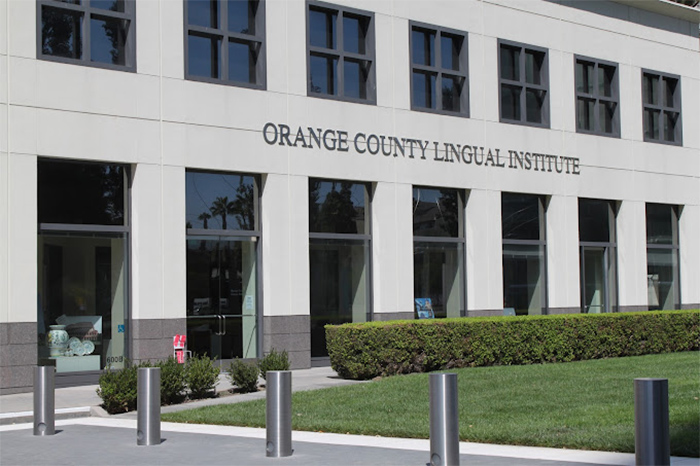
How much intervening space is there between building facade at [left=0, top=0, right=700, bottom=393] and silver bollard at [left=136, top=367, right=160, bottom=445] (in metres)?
7.02

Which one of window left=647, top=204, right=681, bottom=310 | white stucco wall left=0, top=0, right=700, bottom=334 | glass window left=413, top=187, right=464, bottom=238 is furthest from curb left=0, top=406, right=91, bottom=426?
window left=647, top=204, right=681, bottom=310

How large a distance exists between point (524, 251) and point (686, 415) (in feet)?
46.6

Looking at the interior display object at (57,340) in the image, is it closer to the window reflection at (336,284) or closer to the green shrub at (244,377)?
the green shrub at (244,377)

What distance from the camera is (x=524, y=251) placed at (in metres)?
25.7

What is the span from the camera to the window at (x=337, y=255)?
71.2ft

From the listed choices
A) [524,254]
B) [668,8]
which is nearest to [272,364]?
[524,254]

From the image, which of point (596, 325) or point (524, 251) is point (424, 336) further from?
point (524, 251)

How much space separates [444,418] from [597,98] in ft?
68.8

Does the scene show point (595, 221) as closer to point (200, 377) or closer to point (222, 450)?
point (200, 377)

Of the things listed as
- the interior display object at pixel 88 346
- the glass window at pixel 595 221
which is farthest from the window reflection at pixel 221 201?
the glass window at pixel 595 221

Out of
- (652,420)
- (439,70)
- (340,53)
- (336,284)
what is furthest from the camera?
(439,70)

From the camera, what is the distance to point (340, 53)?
22000mm

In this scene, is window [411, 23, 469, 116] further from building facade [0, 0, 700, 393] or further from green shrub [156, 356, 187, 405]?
green shrub [156, 356, 187, 405]

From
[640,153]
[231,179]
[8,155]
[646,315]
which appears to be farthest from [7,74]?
[640,153]
